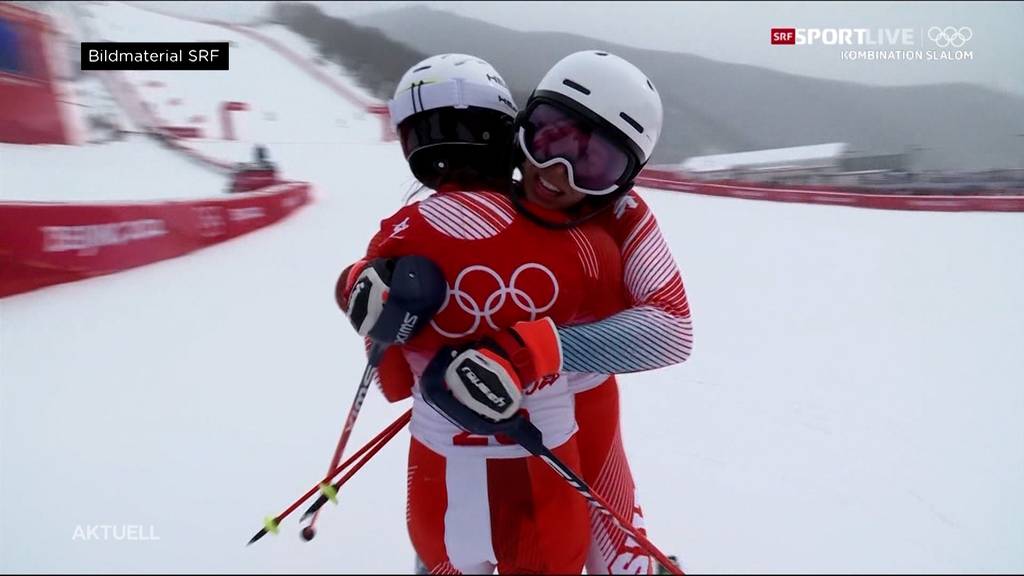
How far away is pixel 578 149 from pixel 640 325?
1.15 feet

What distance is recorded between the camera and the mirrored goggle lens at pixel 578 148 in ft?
3.51

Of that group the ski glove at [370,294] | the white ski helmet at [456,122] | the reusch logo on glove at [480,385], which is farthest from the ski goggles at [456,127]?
the reusch logo on glove at [480,385]

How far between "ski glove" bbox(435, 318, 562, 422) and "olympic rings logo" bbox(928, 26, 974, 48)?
1.68m

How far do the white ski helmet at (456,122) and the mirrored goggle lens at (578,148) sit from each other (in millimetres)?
128

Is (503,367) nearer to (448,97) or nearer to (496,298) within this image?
(496,298)

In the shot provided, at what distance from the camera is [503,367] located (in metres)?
0.94

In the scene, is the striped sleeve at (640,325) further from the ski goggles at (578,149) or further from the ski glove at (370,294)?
the ski glove at (370,294)

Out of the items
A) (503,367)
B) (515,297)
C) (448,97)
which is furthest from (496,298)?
(448,97)

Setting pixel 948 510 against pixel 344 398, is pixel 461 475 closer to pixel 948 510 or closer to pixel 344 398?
pixel 344 398

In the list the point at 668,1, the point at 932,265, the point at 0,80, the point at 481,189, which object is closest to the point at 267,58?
the point at 0,80

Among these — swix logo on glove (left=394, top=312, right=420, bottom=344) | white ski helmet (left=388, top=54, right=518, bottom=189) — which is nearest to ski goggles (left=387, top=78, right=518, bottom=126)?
white ski helmet (left=388, top=54, right=518, bottom=189)

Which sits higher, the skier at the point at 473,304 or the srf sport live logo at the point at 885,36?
the srf sport live logo at the point at 885,36

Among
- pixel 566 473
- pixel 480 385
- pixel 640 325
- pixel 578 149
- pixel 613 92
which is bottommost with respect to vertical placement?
pixel 566 473

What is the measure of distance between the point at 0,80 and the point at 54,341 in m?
1.01
